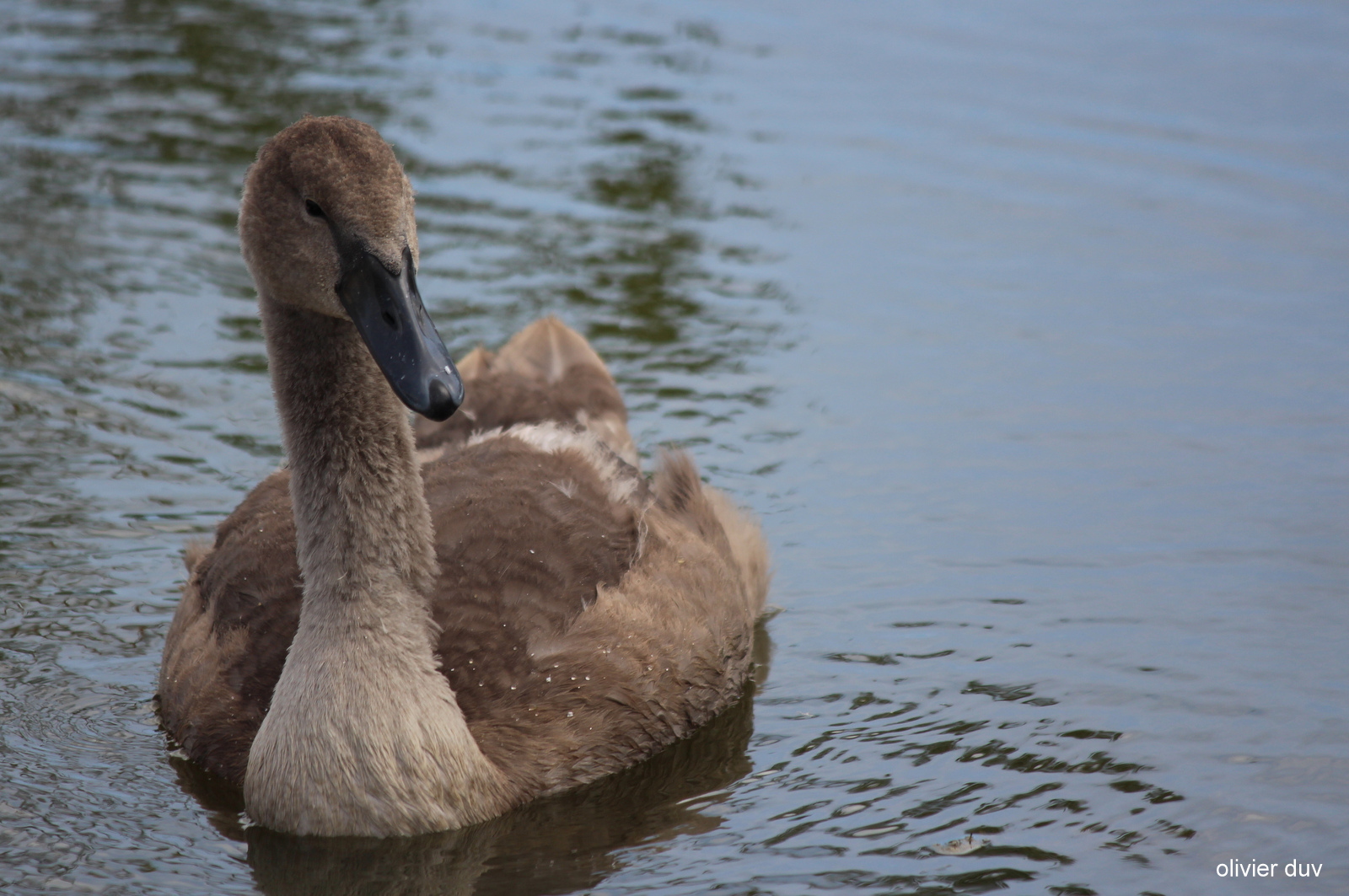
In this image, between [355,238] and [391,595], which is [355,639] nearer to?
[391,595]

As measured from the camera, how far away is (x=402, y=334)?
6168 mm

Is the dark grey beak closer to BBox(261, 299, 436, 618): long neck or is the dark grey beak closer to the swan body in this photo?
the swan body

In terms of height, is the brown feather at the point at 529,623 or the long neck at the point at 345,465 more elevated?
the long neck at the point at 345,465

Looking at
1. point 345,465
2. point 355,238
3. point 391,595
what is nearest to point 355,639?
point 391,595

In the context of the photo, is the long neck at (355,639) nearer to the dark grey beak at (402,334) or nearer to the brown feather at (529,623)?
the brown feather at (529,623)

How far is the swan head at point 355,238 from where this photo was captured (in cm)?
614

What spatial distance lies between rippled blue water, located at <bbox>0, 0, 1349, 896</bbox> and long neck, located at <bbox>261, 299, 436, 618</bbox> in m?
0.98

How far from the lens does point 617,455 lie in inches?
340

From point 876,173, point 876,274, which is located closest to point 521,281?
point 876,274

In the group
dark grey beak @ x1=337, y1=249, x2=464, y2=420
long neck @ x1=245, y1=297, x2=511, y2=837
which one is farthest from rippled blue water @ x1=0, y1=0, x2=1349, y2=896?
dark grey beak @ x1=337, y1=249, x2=464, y2=420

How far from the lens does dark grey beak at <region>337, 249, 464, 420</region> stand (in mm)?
6023

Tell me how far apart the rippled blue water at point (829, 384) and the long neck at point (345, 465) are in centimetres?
98

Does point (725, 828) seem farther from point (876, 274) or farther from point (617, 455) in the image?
point (876, 274)

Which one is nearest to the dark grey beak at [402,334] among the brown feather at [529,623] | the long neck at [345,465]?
the long neck at [345,465]
